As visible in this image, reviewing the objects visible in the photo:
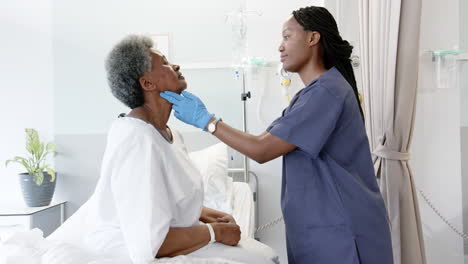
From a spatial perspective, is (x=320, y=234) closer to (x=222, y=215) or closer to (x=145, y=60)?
(x=222, y=215)

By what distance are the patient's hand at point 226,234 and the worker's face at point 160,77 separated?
45 centimetres

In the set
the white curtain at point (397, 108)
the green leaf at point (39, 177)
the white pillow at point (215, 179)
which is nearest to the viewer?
the white curtain at point (397, 108)

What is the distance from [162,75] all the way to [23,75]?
1873 millimetres

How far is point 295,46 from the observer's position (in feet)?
4.32

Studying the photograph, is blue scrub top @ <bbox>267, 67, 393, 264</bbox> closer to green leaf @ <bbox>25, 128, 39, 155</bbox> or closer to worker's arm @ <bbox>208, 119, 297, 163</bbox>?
worker's arm @ <bbox>208, 119, 297, 163</bbox>

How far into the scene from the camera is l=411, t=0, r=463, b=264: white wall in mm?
2297

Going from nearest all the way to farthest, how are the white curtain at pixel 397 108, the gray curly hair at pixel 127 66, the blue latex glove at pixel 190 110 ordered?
the gray curly hair at pixel 127 66
the blue latex glove at pixel 190 110
the white curtain at pixel 397 108

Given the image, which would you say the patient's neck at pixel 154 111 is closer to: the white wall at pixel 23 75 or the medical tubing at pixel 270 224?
the medical tubing at pixel 270 224

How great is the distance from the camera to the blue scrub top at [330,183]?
115 centimetres

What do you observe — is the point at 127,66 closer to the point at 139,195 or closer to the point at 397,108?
the point at 139,195

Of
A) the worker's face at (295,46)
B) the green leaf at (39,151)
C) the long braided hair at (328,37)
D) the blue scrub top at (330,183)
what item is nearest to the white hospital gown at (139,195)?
the blue scrub top at (330,183)

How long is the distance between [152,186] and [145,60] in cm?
40

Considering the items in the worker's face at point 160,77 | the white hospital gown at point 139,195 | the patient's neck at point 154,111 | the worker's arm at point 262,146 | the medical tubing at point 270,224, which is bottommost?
the medical tubing at point 270,224

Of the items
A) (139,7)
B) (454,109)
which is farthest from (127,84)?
(454,109)
